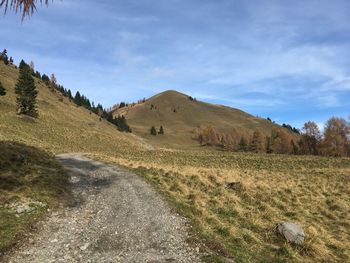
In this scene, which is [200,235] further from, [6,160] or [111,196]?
[6,160]

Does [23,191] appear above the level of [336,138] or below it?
below

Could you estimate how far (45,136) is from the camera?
211 ft

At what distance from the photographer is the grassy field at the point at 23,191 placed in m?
12.6

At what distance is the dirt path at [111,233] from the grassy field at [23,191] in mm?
686

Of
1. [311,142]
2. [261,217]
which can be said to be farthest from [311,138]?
[261,217]

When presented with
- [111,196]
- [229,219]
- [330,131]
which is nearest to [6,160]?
[111,196]

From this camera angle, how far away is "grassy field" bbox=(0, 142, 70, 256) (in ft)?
41.2

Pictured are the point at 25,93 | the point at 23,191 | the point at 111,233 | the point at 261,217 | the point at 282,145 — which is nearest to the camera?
the point at 111,233

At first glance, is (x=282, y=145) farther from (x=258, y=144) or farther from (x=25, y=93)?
(x=25, y=93)

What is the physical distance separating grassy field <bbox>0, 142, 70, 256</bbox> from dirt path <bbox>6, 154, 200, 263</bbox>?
0.69 m

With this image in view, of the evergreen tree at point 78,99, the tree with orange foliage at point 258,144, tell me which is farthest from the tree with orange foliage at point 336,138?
the evergreen tree at point 78,99

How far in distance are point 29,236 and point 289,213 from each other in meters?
14.4

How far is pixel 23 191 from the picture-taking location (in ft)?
55.9

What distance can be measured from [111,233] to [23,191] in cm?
674
